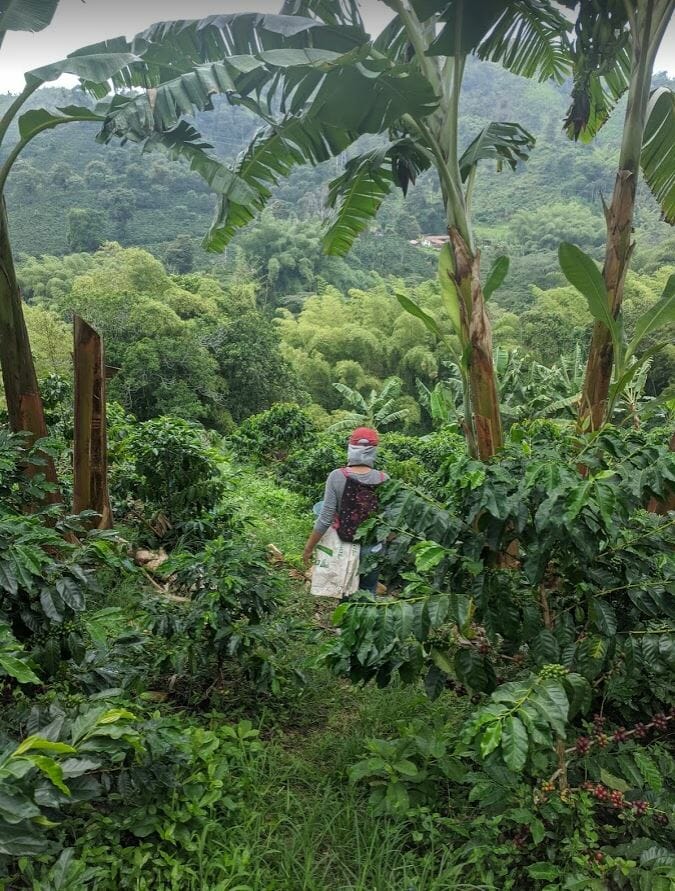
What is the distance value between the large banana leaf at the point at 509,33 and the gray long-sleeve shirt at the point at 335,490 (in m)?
2.15

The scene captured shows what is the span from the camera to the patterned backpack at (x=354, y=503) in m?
3.39

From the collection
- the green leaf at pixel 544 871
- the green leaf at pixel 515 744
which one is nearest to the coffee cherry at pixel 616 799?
the green leaf at pixel 544 871

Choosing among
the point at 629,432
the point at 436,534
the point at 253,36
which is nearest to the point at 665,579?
the point at 629,432

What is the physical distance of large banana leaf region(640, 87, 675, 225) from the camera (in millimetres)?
4152

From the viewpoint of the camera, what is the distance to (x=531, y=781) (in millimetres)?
2158

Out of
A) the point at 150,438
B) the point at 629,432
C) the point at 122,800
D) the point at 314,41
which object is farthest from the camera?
the point at 150,438

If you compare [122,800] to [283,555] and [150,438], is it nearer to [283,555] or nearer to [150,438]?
[150,438]

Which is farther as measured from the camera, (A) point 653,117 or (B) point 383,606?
(A) point 653,117

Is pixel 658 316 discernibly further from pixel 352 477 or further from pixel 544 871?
pixel 544 871

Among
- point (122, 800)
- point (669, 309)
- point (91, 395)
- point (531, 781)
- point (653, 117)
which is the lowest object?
point (122, 800)

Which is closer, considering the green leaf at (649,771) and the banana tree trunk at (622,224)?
the green leaf at (649,771)

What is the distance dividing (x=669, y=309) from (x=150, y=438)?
3067 millimetres

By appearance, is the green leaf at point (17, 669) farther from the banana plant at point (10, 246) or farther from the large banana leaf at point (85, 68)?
the large banana leaf at point (85, 68)

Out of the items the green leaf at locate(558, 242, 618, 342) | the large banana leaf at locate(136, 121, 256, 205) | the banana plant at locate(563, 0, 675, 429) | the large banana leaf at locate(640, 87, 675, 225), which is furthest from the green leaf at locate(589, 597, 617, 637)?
the large banana leaf at locate(640, 87, 675, 225)
